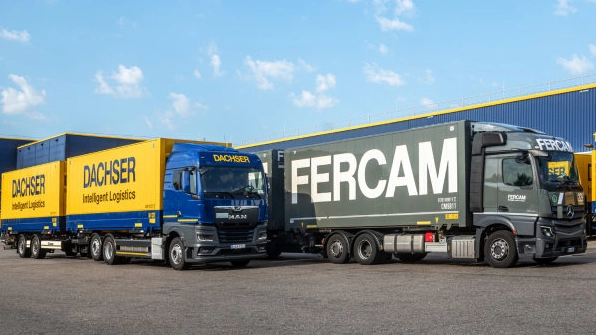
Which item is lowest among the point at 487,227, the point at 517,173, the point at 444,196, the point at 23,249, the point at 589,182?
the point at 23,249

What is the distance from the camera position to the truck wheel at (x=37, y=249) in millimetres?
24859

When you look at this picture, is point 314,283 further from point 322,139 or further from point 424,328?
point 322,139

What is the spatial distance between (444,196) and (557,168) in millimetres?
2667

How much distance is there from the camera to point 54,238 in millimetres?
23922

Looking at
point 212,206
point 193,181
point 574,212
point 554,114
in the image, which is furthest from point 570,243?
point 554,114

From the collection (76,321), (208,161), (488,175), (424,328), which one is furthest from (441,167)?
(76,321)

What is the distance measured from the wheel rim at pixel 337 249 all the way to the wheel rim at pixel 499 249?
4615mm

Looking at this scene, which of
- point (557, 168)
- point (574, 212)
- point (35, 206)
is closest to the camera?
point (557, 168)

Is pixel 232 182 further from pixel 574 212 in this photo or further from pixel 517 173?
pixel 574 212

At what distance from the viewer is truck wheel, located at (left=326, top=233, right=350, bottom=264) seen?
59.9 feet

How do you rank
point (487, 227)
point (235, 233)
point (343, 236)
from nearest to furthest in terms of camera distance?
1. point (487, 227)
2. point (235, 233)
3. point (343, 236)

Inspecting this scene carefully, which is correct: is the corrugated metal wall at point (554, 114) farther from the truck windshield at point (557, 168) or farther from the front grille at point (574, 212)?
the front grille at point (574, 212)

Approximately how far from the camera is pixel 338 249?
18531 millimetres

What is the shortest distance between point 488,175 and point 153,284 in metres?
8.02
